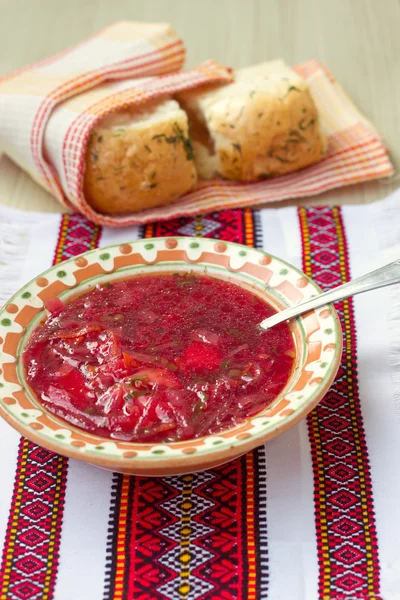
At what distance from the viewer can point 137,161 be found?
267cm

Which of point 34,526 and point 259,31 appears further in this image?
point 259,31

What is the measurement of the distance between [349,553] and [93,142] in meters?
1.58

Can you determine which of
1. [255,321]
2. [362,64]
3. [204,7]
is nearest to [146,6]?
[204,7]

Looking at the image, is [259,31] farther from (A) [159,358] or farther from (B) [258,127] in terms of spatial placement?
(A) [159,358]

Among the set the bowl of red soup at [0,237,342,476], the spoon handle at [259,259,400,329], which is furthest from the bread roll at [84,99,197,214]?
the spoon handle at [259,259,400,329]

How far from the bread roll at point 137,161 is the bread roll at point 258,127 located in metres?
0.15

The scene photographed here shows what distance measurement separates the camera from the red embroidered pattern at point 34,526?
5.16 ft

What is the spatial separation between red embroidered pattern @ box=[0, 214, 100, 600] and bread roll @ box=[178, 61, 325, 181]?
1.40 meters

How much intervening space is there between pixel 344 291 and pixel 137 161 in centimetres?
103

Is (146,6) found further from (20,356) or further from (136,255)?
(20,356)

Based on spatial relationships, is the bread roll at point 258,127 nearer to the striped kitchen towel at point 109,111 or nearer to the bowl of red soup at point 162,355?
the striped kitchen towel at point 109,111

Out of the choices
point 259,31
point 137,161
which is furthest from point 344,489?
point 259,31

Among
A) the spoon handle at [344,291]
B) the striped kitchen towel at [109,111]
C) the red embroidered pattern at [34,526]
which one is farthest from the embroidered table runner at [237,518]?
the striped kitchen towel at [109,111]

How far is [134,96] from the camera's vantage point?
9.16 ft
